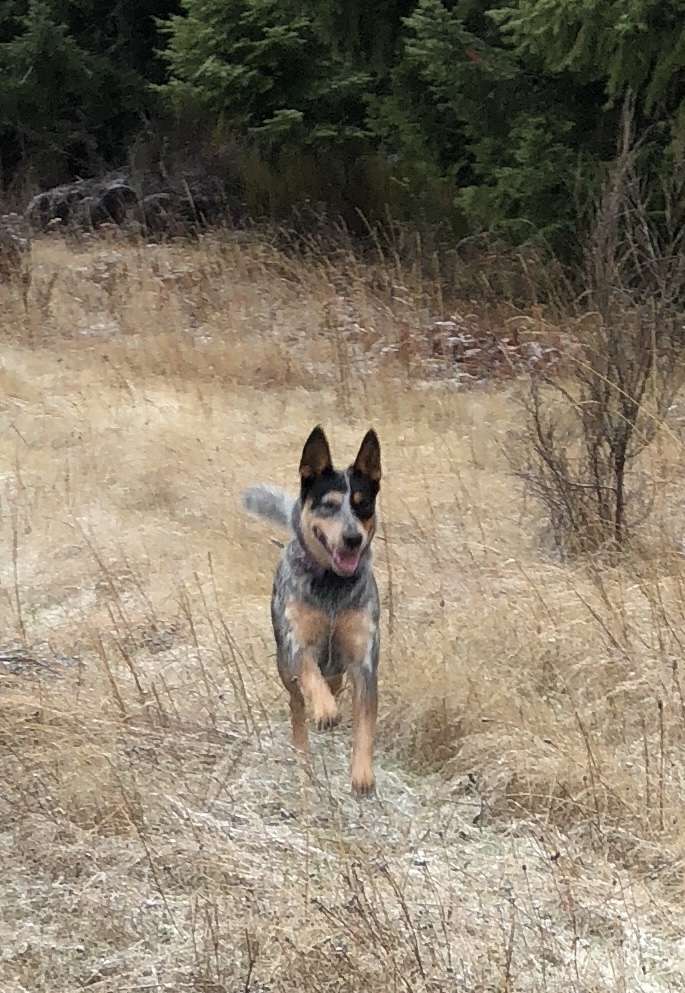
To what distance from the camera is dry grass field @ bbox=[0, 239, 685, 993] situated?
273 cm

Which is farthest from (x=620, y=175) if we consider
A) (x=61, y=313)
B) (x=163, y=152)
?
(x=163, y=152)

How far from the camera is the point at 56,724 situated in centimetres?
358

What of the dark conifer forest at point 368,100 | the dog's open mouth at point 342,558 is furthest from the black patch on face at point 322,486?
the dark conifer forest at point 368,100

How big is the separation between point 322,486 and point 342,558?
0.24 m

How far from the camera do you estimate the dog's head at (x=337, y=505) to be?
10.8 ft

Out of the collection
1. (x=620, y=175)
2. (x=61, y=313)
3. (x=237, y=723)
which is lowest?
(x=61, y=313)

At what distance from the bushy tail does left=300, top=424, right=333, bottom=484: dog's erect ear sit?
492 mm

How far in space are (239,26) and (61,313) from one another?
3048 millimetres

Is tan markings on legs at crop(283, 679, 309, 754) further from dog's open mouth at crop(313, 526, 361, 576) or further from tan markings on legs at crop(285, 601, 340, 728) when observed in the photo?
dog's open mouth at crop(313, 526, 361, 576)

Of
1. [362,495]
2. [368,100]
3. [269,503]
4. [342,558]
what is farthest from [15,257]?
[342,558]

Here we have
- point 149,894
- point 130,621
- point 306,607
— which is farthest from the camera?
point 130,621

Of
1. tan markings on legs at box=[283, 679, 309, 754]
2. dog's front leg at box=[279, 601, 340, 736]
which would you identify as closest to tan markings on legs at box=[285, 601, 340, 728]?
dog's front leg at box=[279, 601, 340, 736]

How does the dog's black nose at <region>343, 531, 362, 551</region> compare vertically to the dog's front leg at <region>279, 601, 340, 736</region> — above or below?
above

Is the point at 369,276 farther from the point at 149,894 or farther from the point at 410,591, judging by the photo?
the point at 149,894
